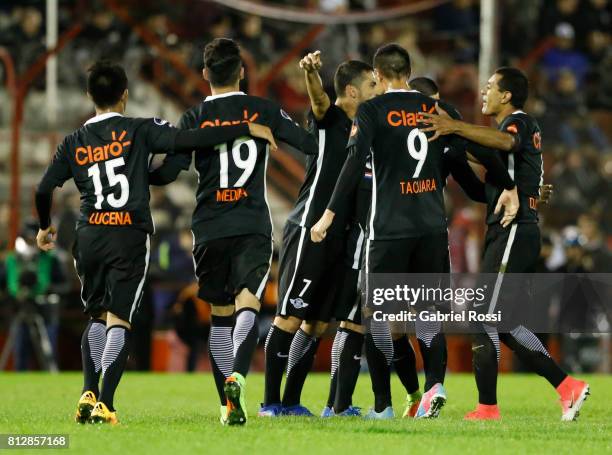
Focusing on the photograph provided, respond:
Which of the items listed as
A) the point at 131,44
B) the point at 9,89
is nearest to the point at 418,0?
the point at 131,44

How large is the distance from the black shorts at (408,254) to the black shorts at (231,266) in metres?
0.77

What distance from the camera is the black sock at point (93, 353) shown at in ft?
26.3

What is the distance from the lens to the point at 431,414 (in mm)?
Answer: 8609

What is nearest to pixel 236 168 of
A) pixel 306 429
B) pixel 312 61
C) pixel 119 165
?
pixel 119 165

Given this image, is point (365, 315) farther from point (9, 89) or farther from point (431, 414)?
point (9, 89)

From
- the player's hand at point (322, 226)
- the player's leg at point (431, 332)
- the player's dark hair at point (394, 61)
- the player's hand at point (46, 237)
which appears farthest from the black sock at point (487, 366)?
the player's hand at point (46, 237)

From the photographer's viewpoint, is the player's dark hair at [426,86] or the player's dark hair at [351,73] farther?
the player's dark hair at [426,86]

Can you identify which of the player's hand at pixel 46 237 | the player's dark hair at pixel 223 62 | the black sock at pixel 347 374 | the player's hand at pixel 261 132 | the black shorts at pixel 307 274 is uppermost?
the player's dark hair at pixel 223 62

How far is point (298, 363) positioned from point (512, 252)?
1599 mm

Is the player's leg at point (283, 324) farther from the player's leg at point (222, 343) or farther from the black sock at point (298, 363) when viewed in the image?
the player's leg at point (222, 343)

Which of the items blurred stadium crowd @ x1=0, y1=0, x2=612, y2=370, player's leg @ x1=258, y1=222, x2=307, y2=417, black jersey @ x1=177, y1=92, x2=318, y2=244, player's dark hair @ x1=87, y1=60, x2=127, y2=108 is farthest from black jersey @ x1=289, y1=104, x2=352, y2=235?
blurred stadium crowd @ x1=0, y1=0, x2=612, y2=370

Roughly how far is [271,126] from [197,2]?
12.9 metres

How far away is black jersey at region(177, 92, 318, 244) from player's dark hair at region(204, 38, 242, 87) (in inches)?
4.3

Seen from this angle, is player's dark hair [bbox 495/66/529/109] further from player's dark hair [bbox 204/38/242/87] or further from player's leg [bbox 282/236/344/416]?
player's dark hair [bbox 204/38/242/87]
